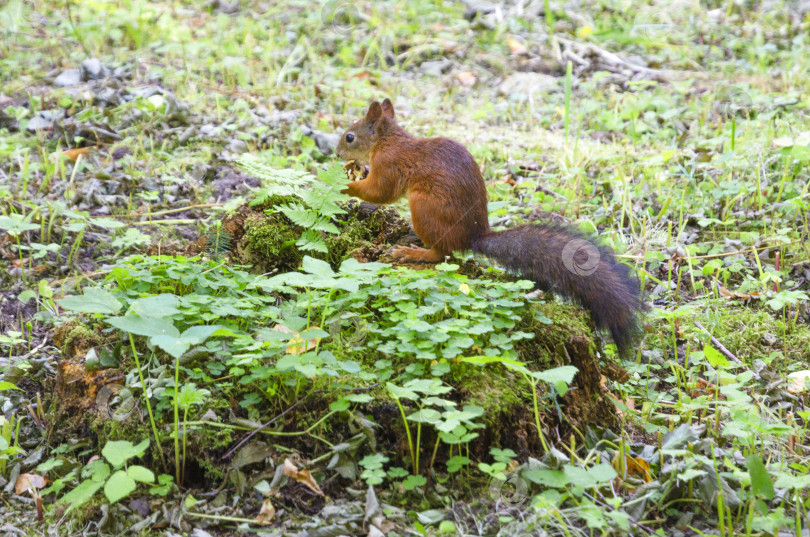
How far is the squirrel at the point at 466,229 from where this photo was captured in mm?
2275

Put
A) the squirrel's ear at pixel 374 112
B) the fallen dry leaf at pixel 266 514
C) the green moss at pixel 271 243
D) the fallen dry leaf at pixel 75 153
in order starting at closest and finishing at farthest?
the fallen dry leaf at pixel 266 514
the green moss at pixel 271 243
the squirrel's ear at pixel 374 112
the fallen dry leaf at pixel 75 153

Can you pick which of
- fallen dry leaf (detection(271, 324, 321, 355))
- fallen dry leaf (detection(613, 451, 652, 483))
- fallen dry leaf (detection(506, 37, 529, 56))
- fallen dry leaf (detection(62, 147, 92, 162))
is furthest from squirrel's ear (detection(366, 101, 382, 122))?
fallen dry leaf (detection(506, 37, 529, 56))

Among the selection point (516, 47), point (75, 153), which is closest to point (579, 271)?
point (75, 153)

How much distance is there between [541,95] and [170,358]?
13.9 feet

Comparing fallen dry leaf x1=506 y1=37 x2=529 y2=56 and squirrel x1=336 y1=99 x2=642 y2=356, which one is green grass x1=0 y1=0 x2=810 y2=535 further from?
squirrel x1=336 y1=99 x2=642 y2=356

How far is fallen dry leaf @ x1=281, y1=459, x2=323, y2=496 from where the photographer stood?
1.82 meters

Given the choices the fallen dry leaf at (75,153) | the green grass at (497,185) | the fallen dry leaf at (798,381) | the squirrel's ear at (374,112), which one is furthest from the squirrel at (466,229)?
the fallen dry leaf at (75,153)

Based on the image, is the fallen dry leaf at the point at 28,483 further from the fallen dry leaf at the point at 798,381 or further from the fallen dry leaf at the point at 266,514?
the fallen dry leaf at the point at 798,381

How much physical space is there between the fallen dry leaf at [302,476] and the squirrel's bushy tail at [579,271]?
1.02m

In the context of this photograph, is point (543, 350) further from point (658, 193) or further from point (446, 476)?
A: point (658, 193)

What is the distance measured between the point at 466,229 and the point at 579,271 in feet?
1.79

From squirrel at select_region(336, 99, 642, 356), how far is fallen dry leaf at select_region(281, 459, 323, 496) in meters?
1.02

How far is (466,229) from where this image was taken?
271 cm

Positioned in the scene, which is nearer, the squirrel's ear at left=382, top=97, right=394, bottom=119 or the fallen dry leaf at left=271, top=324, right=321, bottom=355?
the fallen dry leaf at left=271, top=324, right=321, bottom=355
